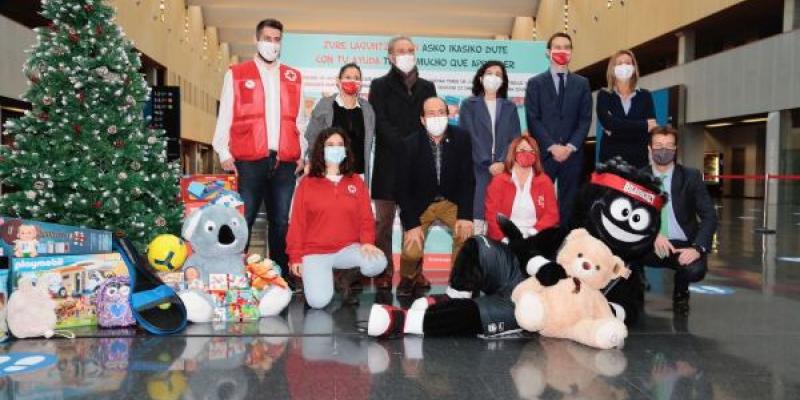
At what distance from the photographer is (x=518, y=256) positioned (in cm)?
424

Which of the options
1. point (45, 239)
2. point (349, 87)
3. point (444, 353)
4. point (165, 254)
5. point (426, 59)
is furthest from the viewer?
point (426, 59)

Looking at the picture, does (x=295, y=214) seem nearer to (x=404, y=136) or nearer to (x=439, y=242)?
(x=404, y=136)

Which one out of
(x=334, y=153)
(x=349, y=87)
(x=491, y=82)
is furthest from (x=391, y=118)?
(x=491, y=82)

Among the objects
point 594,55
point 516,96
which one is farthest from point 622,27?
point 516,96

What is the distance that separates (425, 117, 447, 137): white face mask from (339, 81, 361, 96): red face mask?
0.63 meters

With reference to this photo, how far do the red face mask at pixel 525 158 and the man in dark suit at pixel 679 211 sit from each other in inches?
33.9

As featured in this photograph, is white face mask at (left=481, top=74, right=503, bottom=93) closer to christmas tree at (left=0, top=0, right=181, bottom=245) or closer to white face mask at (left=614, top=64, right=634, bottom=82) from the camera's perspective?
white face mask at (left=614, top=64, right=634, bottom=82)

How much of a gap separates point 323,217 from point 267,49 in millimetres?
1419

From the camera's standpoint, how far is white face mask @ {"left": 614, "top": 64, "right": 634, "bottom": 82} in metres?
5.73

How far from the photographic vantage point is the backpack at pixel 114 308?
4.20 metres

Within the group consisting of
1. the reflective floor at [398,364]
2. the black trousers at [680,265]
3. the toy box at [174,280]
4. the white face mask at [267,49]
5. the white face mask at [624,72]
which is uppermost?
the white face mask at [267,49]

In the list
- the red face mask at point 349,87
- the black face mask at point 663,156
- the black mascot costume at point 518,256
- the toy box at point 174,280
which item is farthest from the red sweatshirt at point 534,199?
the toy box at point 174,280

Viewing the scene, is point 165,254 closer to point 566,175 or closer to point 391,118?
point 391,118

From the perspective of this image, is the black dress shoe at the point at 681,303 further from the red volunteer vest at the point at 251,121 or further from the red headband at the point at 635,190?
the red volunteer vest at the point at 251,121
